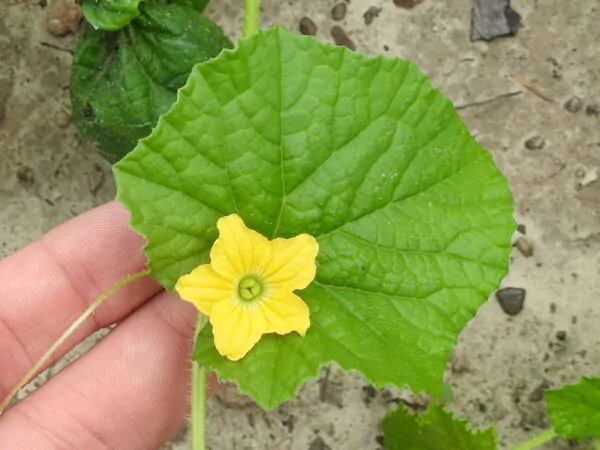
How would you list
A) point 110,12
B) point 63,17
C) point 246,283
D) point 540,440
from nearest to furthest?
point 246,283 < point 110,12 < point 540,440 < point 63,17

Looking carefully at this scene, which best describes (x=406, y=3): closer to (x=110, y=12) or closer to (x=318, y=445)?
(x=110, y=12)

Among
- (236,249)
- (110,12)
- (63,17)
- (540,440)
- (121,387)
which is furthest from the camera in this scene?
(63,17)

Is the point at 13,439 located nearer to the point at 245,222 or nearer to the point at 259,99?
the point at 245,222

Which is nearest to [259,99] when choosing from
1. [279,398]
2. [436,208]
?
[436,208]

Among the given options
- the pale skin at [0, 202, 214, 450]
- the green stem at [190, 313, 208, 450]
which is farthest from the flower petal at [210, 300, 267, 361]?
the pale skin at [0, 202, 214, 450]

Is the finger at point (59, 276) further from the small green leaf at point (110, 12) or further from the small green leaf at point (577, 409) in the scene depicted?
the small green leaf at point (577, 409)

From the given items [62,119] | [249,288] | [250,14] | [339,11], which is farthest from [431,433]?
[62,119]

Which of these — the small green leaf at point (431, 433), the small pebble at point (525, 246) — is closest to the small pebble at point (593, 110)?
the small pebble at point (525, 246)
